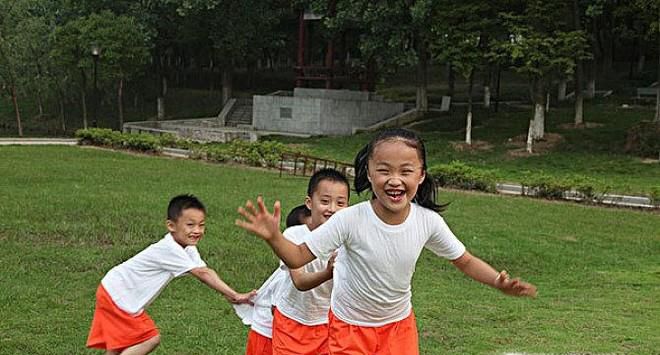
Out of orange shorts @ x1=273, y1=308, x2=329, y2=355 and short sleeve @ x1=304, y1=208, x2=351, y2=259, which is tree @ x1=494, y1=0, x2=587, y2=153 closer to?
orange shorts @ x1=273, y1=308, x2=329, y2=355

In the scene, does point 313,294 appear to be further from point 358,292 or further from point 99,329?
point 99,329

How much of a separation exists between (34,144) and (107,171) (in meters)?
9.78

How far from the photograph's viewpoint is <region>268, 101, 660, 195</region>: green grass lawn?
23703 mm

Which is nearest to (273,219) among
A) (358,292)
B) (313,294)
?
(358,292)

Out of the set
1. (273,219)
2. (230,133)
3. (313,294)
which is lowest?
(230,133)

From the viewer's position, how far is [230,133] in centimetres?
3681

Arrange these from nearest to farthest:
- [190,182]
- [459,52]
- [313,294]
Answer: [313,294] < [190,182] < [459,52]

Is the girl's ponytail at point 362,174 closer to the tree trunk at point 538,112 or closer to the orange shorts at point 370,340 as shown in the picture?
the orange shorts at point 370,340

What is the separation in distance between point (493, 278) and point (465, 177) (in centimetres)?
1683

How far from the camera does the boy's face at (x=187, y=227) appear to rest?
5.23 meters

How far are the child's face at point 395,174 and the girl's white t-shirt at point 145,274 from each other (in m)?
1.77

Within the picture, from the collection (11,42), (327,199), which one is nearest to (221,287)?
(327,199)

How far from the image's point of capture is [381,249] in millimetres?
3867

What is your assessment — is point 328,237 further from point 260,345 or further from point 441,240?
point 260,345
